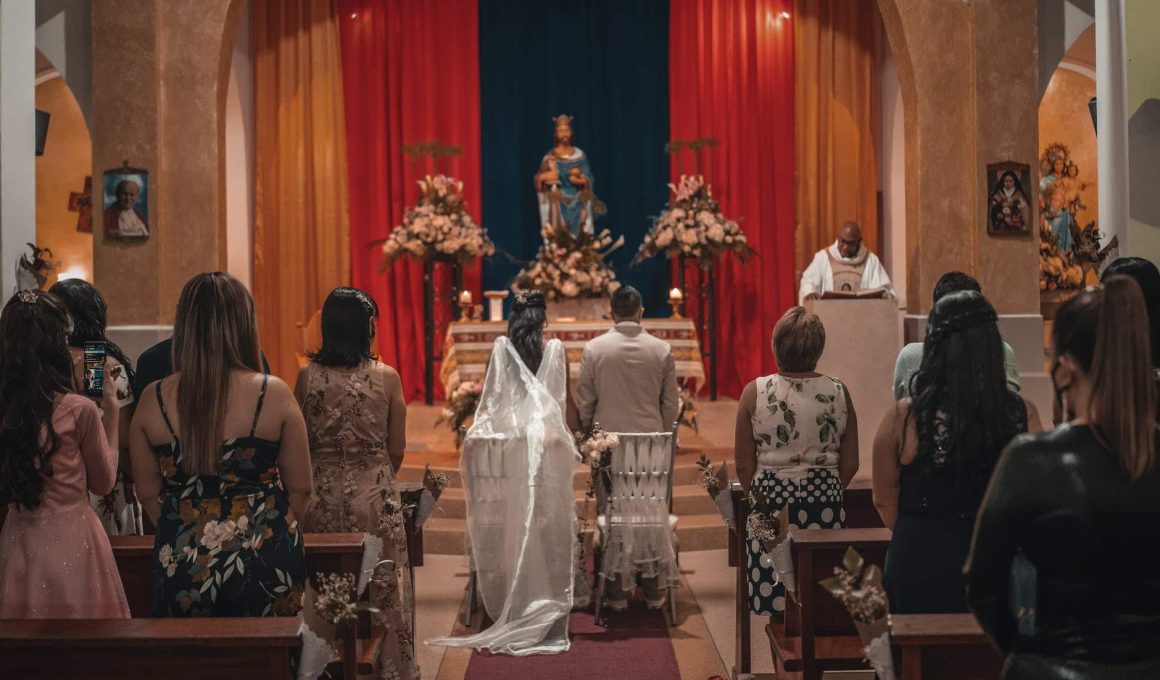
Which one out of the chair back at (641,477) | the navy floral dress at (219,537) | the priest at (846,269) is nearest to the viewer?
the navy floral dress at (219,537)

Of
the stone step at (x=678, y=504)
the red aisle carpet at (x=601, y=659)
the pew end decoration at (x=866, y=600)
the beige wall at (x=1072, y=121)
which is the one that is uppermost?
the beige wall at (x=1072, y=121)

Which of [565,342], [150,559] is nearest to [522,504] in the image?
[150,559]

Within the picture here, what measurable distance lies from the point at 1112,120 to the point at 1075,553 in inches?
222

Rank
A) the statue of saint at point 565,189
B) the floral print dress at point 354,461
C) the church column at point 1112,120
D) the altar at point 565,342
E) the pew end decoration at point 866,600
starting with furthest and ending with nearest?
1. the statue of saint at point 565,189
2. the altar at point 565,342
3. the church column at point 1112,120
4. the floral print dress at point 354,461
5. the pew end decoration at point 866,600

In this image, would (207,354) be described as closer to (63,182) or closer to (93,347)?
(93,347)

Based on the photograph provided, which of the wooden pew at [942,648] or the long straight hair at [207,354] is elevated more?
the long straight hair at [207,354]

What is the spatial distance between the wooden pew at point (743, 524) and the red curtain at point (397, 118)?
734 centimetres

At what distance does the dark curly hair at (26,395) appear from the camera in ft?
11.7

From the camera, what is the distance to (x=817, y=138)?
12430 millimetres

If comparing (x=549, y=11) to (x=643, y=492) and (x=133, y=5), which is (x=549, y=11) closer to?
(x=133, y=5)

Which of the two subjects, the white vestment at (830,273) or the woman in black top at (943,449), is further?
the white vestment at (830,273)

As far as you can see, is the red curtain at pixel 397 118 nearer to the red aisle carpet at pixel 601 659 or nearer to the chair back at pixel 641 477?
the chair back at pixel 641 477

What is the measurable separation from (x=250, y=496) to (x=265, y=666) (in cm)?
53

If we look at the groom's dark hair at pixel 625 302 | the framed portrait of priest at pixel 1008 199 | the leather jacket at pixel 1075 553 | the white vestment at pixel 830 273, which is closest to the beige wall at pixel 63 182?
the white vestment at pixel 830 273
